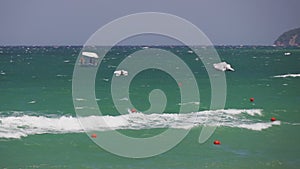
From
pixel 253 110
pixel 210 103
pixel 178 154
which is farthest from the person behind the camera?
pixel 210 103

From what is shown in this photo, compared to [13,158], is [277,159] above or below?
above

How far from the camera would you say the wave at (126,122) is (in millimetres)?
21281

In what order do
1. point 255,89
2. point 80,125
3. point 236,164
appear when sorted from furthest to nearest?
point 255,89 < point 80,125 < point 236,164

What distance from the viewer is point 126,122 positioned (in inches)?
916

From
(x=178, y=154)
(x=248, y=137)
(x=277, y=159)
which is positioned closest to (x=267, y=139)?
(x=248, y=137)

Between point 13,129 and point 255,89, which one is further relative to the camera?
point 255,89

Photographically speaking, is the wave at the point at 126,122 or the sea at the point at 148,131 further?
the wave at the point at 126,122

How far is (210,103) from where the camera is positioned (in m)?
30.0

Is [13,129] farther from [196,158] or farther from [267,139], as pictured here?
[267,139]

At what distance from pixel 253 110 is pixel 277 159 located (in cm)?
1102

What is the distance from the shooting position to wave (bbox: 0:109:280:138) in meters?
21.3

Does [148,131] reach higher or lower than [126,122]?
higher

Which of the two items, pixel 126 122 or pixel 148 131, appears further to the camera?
pixel 126 122

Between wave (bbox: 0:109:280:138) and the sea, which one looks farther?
wave (bbox: 0:109:280:138)
